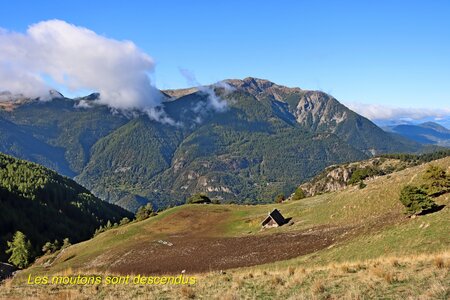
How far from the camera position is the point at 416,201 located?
41875 mm

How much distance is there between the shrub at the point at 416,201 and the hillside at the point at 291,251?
1.65m

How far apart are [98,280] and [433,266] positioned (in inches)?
796

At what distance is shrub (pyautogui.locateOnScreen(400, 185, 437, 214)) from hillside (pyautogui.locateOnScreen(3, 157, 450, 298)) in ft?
5.41

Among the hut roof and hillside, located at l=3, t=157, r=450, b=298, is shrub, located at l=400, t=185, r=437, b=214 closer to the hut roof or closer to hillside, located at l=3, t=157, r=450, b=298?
hillside, located at l=3, t=157, r=450, b=298

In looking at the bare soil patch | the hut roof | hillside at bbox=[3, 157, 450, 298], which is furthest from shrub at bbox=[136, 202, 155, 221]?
the hut roof

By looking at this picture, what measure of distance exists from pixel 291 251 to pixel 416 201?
1483 centimetres

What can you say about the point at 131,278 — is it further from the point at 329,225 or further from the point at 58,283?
the point at 329,225

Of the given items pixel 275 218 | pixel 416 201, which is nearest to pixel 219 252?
pixel 275 218

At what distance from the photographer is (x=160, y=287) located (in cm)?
2342

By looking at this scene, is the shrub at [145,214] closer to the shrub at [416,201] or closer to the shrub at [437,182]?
the shrub at [437,182]

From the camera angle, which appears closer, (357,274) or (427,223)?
(357,274)

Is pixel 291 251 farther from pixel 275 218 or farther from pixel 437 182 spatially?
pixel 275 218

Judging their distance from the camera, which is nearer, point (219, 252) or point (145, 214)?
point (219, 252)

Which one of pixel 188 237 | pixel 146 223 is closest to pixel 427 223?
pixel 188 237
